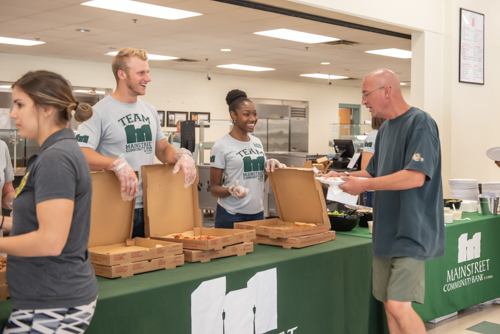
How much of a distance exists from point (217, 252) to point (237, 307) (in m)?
0.28

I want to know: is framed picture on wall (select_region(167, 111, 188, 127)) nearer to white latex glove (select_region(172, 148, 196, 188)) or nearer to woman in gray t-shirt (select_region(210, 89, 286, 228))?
woman in gray t-shirt (select_region(210, 89, 286, 228))

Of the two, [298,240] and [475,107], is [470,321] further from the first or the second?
[475,107]

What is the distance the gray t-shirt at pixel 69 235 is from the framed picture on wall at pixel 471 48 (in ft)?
18.1

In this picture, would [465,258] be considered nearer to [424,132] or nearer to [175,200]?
[424,132]

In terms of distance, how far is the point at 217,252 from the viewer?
263cm

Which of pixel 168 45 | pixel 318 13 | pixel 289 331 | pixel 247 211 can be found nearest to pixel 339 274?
pixel 289 331

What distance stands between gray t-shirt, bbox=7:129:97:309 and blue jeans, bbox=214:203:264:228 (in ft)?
6.08

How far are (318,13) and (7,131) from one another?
387 centimetres

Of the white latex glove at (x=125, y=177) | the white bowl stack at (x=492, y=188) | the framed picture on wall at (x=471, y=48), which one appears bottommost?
the white bowl stack at (x=492, y=188)

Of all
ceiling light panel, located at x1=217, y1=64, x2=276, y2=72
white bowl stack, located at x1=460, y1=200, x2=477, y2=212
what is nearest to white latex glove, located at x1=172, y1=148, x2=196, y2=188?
white bowl stack, located at x1=460, y1=200, x2=477, y2=212

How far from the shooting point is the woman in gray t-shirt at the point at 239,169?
3.37 meters

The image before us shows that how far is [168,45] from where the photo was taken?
8984 mm

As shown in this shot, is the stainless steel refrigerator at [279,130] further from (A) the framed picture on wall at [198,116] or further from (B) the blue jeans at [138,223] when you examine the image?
(B) the blue jeans at [138,223]

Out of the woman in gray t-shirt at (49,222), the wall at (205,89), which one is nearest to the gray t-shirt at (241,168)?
the woman in gray t-shirt at (49,222)
